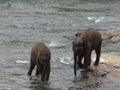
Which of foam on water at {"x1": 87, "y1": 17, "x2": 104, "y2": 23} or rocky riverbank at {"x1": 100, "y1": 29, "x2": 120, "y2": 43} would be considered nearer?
rocky riverbank at {"x1": 100, "y1": 29, "x2": 120, "y2": 43}

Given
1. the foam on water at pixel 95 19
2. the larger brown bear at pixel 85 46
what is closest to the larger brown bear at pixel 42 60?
the larger brown bear at pixel 85 46

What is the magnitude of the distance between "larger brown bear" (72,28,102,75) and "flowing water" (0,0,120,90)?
47 centimetres

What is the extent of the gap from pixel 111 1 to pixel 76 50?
2708cm

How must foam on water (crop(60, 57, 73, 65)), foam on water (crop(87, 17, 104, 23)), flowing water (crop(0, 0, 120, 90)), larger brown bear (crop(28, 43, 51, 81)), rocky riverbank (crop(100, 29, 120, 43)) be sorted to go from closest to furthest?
larger brown bear (crop(28, 43, 51, 81)) → flowing water (crop(0, 0, 120, 90)) → foam on water (crop(60, 57, 73, 65)) → rocky riverbank (crop(100, 29, 120, 43)) → foam on water (crop(87, 17, 104, 23))

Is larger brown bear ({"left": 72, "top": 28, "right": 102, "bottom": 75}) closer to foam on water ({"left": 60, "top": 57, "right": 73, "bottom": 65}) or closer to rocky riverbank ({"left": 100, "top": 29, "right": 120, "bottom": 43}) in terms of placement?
foam on water ({"left": 60, "top": 57, "right": 73, "bottom": 65})

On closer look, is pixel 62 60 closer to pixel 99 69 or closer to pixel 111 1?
pixel 99 69

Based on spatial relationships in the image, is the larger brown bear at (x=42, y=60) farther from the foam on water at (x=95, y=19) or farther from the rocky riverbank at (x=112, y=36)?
the foam on water at (x=95, y=19)

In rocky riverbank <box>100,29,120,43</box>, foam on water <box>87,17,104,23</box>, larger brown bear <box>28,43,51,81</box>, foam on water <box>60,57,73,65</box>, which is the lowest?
foam on water <box>87,17,104,23</box>

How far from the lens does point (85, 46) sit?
13.7 m

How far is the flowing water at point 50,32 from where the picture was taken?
13242 millimetres

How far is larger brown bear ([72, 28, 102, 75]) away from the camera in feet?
43.6

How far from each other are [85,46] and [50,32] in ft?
33.6

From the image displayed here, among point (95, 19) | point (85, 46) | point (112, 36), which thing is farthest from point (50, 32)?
point (85, 46)

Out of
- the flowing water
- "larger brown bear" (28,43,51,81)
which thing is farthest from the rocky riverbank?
"larger brown bear" (28,43,51,81)
